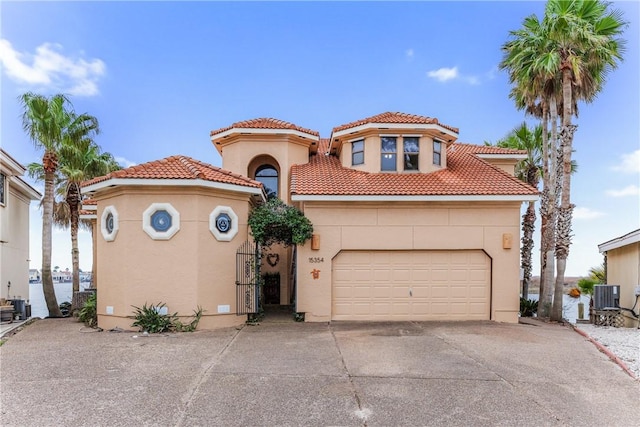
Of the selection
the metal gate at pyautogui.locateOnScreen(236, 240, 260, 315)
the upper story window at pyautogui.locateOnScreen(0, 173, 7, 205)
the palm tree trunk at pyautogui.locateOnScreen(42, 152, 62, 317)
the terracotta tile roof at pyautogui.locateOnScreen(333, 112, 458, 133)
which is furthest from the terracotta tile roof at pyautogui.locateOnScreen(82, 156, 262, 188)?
the palm tree trunk at pyautogui.locateOnScreen(42, 152, 62, 317)

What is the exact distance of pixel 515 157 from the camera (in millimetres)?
18844

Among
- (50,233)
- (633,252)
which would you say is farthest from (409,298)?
(50,233)

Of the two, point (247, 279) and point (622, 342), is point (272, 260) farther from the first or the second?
point (622, 342)

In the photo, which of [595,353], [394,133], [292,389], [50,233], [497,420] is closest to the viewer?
[497,420]

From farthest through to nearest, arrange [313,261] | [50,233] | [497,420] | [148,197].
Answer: [50,233] → [313,261] → [148,197] → [497,420]

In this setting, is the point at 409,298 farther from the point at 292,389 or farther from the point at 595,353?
the point at 292,389

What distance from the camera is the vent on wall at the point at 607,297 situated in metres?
14.7

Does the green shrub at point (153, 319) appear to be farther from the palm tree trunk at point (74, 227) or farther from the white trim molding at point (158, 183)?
the palm tree trunk at point (74, 227)

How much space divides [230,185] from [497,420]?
30.7 ft

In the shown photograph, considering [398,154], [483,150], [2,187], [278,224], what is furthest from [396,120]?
[2,187]

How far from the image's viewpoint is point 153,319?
1141cm

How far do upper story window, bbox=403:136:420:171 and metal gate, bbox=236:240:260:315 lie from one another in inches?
266

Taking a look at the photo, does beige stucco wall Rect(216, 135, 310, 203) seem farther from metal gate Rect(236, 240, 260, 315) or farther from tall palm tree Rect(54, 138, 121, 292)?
tall palm tree Rect(54, 138, 121, 292)

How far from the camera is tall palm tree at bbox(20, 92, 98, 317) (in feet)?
52.9
